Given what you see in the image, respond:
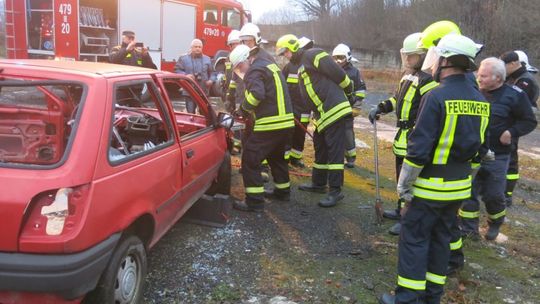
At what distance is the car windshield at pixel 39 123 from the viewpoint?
8.69 feet

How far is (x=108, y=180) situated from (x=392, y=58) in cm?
3012

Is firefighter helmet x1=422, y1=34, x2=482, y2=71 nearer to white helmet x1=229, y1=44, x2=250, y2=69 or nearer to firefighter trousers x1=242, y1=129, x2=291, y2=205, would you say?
firefighter trousers x1=242, y1=129, x2=291, y2=205

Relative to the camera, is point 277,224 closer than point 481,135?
No

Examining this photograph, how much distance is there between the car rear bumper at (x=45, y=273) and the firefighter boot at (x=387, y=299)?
6.81 feet

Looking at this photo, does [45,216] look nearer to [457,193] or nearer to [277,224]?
[457,193]

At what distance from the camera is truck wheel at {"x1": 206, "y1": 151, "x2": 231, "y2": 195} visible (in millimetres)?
4832

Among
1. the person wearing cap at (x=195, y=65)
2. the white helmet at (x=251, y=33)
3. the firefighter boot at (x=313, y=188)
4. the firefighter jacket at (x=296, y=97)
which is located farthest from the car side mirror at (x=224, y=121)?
the person wearing cap at (x=195, y=65)

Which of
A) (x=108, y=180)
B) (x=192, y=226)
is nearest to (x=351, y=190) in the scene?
(x=192, y=226)

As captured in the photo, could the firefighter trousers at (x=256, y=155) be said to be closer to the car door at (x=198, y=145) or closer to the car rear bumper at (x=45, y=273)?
the car door at (x=198, y=145)

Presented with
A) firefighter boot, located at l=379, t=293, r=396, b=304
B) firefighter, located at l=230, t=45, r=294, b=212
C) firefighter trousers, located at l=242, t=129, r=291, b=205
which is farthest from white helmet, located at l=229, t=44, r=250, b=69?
firefighter boot, located at l=379, t=293, r=396, b=304

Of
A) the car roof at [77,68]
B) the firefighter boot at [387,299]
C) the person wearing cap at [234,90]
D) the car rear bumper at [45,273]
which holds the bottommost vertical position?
the firefighter boot at [387,299]

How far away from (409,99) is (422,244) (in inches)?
60.7

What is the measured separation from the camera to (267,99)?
486 centimetres

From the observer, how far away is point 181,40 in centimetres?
1332
